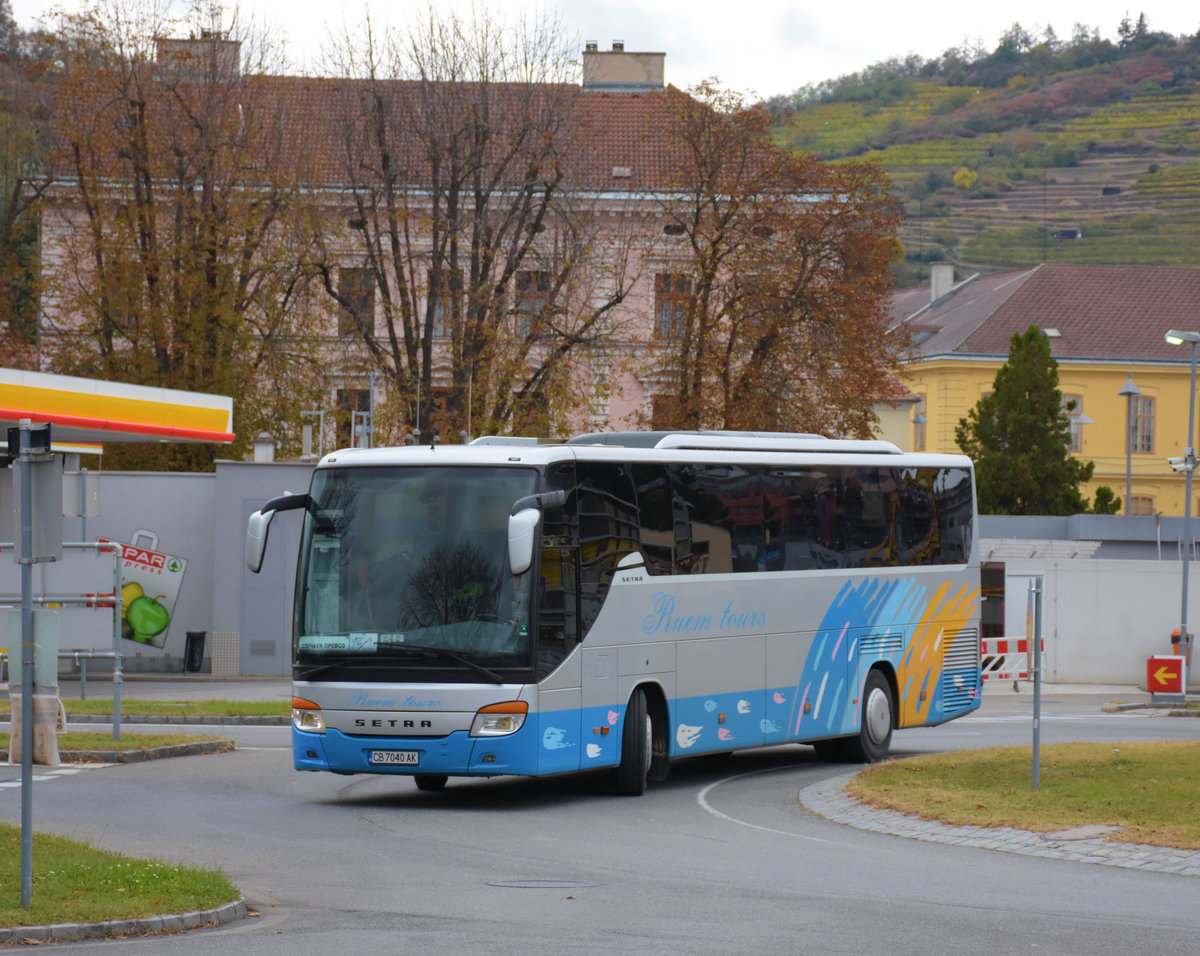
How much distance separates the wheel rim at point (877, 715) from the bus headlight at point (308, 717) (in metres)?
7.11

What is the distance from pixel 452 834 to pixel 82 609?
1144 centimetres

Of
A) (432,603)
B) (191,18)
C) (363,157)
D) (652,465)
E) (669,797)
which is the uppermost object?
(191,18)

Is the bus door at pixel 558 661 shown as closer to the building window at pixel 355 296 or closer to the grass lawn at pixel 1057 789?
the grass lawn at pixel 1057 789

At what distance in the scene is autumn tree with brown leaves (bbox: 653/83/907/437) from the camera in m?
A: 41.9

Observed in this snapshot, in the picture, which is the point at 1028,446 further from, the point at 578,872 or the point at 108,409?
the point at 578,872

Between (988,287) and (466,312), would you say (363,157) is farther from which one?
(988,287)

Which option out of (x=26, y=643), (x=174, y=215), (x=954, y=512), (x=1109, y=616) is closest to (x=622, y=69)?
(x=174, y=215)

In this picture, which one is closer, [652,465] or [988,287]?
[652,465]

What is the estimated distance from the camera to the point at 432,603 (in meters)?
15.7

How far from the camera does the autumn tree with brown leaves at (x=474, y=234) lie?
39875 millimetres

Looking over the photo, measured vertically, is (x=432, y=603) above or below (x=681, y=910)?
above

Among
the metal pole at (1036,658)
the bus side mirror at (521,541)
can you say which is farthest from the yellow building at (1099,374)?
the bus side mirror at (521,541)

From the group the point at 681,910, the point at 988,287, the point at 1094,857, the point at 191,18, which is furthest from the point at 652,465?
the point at 988,287

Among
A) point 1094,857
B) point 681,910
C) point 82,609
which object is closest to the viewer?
point 681,910
